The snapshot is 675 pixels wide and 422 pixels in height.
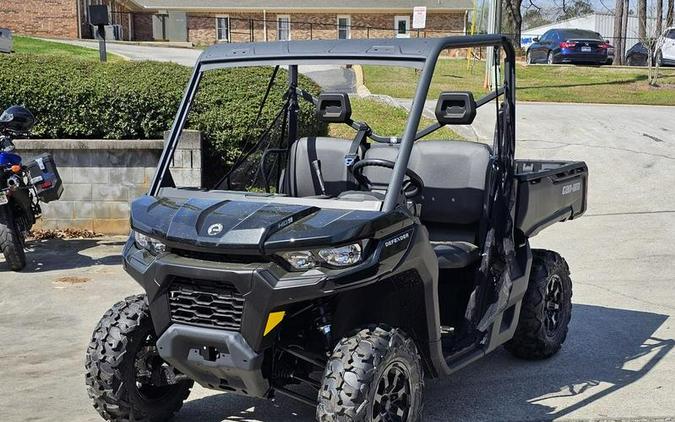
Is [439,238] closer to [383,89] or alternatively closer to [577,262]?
[577,262]

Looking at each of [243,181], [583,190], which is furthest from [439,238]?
[583,190]

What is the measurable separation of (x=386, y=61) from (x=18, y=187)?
5.05 meters

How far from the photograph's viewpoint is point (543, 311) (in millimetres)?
5965

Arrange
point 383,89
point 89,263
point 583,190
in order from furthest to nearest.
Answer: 1. point 383,89
2. point 89,263
3. point 583,190

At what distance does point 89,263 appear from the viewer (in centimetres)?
891

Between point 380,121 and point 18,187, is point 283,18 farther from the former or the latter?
point 18,187

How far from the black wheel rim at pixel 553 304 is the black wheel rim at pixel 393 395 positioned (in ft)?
6.48

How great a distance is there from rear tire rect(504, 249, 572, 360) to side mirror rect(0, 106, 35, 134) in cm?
500

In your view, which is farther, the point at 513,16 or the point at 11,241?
the point at 513,16

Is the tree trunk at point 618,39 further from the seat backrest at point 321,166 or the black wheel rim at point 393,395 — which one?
the black wheel rim at point 393,395

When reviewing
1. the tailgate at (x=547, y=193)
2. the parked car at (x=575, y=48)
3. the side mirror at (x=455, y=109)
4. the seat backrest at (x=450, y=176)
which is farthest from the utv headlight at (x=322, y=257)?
the parked car at (x=575, y=48)

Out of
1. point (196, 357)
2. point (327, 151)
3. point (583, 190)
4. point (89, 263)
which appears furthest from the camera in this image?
point (89, 263)

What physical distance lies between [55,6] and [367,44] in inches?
1447

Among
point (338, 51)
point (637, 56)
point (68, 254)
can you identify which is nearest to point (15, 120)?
point (68, 254)
